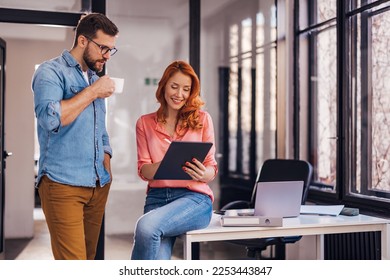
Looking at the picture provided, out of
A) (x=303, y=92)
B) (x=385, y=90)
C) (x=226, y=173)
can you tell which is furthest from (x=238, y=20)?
(x=385, y=90)

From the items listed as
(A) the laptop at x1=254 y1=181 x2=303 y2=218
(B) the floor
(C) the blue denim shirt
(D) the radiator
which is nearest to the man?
(C) the blue denim shirt

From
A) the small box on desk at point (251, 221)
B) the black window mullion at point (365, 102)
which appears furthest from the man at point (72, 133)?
the black window mullion at point (365, 102)

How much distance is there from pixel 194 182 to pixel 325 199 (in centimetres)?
160

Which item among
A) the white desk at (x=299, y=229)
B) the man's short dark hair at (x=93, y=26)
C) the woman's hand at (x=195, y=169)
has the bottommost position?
the white desk at (x=299, y=229)

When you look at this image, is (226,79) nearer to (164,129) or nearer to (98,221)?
(164,129)

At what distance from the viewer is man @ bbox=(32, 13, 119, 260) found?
1761 millimetres

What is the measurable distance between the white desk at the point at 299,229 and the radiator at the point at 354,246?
44 cm

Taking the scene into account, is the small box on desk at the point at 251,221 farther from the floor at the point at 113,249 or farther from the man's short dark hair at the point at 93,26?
the man's short dark hair at the point at 93,26

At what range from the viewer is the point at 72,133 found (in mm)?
1828

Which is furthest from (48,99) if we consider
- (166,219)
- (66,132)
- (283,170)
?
(283,170)

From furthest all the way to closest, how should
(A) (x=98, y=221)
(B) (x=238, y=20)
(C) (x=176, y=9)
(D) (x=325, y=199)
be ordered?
(B) (x=238, y=20)
(C) (x=176, y=9)
(D) (x=325, y=199)
(A) (x=98, y=221)

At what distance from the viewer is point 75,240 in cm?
182

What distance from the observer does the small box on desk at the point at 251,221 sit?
7.15 ft

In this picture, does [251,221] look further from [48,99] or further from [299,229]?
[48,99]
